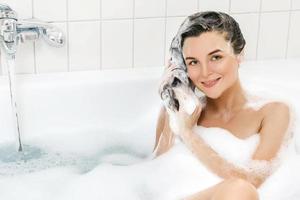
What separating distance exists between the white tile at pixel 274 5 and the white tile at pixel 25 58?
2.89 feet

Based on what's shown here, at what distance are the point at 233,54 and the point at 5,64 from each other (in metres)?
0.83

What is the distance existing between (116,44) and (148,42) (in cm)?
12

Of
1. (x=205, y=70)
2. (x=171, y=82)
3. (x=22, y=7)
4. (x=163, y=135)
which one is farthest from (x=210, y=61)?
(x=22, y=7)

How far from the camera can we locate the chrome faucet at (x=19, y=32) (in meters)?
1.96

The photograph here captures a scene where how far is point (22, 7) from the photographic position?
207 cm

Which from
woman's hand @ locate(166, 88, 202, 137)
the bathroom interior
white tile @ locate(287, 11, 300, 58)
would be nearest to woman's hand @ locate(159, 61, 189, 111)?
woman's hand @ locate(166, 88, 202, 137)

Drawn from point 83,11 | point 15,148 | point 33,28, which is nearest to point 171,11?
point 83,11

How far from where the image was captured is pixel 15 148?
6.82ft

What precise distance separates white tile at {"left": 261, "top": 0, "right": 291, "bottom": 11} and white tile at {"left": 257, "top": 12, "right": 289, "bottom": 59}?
0.06 ft

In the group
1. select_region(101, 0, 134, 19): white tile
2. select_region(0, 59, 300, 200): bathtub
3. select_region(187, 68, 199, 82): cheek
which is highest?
select_region(101, 0, 134, 19): white tile

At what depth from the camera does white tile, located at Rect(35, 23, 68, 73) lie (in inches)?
84.0

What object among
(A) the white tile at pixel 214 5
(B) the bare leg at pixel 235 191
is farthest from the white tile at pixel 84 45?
(B) the bare leg at pixel 235 191

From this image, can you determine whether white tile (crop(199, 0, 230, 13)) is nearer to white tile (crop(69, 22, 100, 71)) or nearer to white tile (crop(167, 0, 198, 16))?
white tile (crop(167, 0, 198, 16))

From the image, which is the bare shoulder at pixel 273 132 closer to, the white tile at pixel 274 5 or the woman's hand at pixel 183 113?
the woman's hand at pixel 183 113
